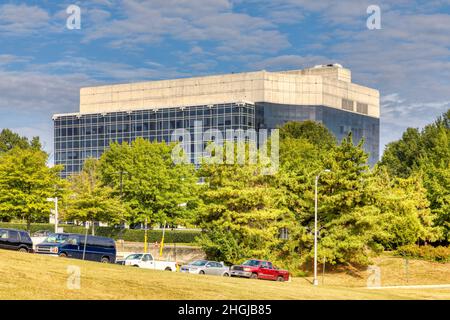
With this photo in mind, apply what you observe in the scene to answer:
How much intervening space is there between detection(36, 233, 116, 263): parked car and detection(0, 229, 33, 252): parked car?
213 centimetres

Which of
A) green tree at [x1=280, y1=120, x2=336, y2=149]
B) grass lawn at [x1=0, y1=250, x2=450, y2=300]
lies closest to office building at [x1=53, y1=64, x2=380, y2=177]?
green tree at [x1=280, y1=120, x2=336, y2=149]

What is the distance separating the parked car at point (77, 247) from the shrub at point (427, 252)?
29.8 metres

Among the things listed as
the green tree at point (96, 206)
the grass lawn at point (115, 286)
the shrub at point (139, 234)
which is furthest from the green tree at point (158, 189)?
the grass lawn at point (115, 286)

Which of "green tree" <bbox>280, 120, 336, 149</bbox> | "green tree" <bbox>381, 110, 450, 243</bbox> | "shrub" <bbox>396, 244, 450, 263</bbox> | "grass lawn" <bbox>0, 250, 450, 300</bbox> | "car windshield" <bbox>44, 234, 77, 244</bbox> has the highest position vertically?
"green tree" <bbox>280, 120, 336, 149</bbox>

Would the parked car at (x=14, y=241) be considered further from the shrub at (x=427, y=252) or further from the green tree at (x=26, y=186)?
the shrub at (x=427, y=252)

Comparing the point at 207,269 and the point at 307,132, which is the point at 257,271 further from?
the point at 307,132

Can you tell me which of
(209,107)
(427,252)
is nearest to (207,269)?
(427,252)

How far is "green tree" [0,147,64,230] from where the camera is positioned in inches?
3157

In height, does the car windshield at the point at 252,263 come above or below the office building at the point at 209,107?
below

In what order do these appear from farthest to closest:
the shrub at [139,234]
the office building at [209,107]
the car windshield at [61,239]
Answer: the office building at [209,107] < the shrub at [139,234] < the car windshield at [61,239]

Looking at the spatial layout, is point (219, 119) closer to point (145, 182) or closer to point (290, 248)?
point (145, 182)

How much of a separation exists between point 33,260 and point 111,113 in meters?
115

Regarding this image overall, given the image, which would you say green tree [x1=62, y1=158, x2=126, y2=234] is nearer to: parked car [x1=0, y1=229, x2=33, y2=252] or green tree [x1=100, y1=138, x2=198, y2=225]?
green tree [x1=100, y1=138, x2=198, y2=225]

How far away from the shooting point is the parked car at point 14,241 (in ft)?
151
